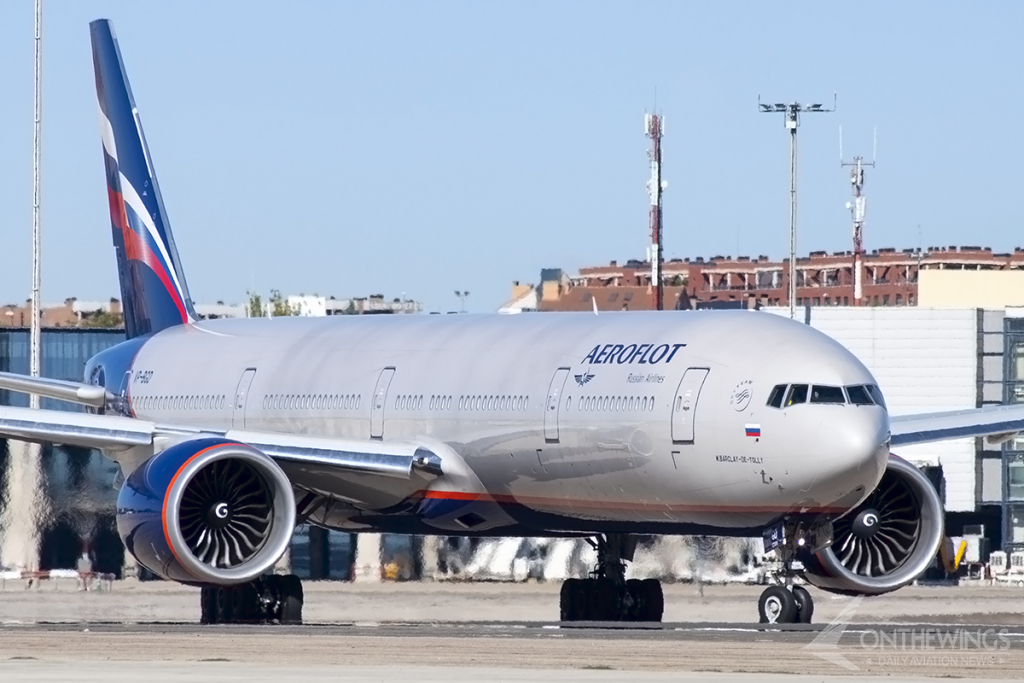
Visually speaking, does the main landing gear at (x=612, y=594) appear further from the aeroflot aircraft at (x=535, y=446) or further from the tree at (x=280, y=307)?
the tree at (x=280, y=307)

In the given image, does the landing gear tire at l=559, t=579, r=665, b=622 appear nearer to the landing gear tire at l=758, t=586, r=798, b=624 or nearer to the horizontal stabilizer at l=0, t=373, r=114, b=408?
the landing gear tire at l=758, t=586, r=798, b=624

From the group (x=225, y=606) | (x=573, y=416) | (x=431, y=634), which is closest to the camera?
(x=431, y=634)

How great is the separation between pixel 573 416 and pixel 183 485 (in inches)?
172

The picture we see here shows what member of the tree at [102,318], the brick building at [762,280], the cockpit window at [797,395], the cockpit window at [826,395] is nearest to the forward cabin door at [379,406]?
the cockpit window at [797,395]

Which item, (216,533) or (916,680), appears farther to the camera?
(216,533)

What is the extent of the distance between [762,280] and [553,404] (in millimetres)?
109940

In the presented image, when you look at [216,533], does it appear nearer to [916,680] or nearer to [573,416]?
[573,416]

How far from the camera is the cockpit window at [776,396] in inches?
891

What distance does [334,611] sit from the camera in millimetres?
30562

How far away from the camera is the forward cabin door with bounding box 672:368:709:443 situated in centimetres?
2319

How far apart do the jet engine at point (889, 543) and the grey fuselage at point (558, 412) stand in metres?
1.82

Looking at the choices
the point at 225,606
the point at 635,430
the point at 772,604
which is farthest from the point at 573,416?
the point at 225,606

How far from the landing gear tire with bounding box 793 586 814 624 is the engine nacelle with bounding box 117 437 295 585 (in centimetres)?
575

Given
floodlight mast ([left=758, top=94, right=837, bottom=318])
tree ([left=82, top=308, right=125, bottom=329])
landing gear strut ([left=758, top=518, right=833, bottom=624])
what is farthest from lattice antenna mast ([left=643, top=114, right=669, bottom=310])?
tree ([left=82, top=308, right=125, bottom=329])
